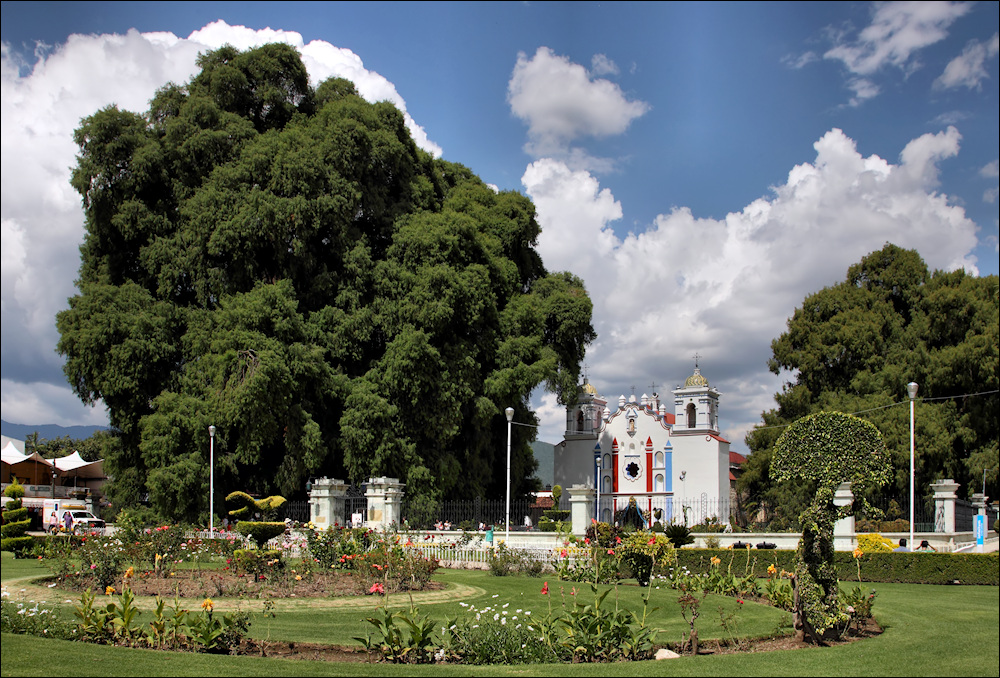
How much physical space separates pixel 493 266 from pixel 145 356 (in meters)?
13.3

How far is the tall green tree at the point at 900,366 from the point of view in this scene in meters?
28.6

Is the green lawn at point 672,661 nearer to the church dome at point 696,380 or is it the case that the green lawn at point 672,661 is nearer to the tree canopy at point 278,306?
the tree canopy at point 278,306

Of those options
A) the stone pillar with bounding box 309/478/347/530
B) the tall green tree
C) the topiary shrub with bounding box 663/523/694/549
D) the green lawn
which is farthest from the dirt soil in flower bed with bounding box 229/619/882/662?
the tall green tree

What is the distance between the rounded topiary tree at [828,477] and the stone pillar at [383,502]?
51.5ft

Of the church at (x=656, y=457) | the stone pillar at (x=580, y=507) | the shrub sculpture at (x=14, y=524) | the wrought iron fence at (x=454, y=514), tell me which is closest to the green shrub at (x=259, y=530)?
the shrub sculpture at (x=14, y=524)

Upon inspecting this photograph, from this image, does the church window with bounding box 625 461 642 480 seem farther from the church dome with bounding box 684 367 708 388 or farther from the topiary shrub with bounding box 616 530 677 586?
the topiary shrub with bounding box 616 530 677 586

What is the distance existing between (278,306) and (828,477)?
22001mm

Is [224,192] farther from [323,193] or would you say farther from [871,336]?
[871,336]

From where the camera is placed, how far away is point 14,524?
1984 centimetres

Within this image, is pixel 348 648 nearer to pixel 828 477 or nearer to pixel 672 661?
pixel 672 661

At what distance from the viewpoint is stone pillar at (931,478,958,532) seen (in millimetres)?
24172

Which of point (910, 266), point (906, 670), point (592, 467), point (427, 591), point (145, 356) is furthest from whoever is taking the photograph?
point (592, 467)

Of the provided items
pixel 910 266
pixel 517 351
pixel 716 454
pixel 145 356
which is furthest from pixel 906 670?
pixel 716 454

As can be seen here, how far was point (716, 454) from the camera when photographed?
40.6 meters
